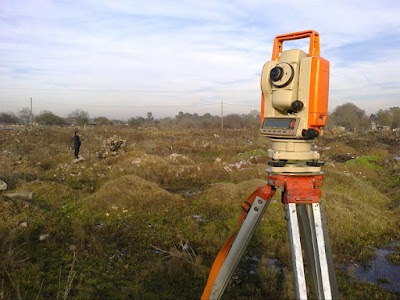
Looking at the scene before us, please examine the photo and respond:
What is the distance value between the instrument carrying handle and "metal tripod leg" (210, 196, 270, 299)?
0.91 meters

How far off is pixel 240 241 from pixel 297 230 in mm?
357

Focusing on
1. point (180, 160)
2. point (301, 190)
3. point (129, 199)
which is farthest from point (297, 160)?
point (180, 160)

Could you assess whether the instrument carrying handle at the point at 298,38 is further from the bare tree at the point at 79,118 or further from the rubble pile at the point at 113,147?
the bare tree at the point at 79,118

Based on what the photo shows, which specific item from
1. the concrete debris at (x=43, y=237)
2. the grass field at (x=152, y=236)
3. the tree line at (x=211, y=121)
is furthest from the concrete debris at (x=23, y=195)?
the tree line at (x=211, y=121)

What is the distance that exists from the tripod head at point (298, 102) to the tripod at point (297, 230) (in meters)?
0.07

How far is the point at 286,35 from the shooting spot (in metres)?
2.02

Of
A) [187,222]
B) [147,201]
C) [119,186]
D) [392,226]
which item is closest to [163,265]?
[187,222]

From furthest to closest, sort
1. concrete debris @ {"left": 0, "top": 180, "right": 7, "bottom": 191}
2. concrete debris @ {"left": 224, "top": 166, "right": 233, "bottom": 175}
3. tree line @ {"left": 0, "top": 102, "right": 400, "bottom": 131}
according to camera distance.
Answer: tree line @ {"left": 0, "top": 102, "right": 400, "bottom": 131}
concrete debris @ {"left": 224, "top": 166, "right": 233, "bottom": 175}
concrete debris @ {"left": 0, "top": 180, "right": 7, "bottom": 191}

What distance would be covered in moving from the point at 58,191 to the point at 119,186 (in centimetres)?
163

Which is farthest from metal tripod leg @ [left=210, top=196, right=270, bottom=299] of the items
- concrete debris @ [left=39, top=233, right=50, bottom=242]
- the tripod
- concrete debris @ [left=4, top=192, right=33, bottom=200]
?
concrete debris @ [left=4, top=192, right=33, bottom=200]

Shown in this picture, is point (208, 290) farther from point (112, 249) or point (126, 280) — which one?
point (112, 249)

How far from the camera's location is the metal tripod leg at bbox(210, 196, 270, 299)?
6.16 feet

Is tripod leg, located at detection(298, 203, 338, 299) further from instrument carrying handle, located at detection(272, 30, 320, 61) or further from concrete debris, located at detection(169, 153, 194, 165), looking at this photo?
concrete debris, located at detection(169, 153, 194, 165)

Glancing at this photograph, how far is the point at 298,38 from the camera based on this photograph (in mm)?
1994
